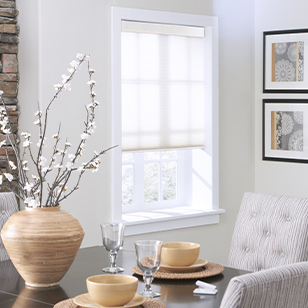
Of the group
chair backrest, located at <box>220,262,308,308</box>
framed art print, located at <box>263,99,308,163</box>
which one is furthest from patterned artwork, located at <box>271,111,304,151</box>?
chair backrest, located at <box>220,262,308,308</box>

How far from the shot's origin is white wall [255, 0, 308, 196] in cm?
479

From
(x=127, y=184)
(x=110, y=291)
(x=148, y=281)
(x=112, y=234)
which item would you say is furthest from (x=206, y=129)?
(x=110, y=291)

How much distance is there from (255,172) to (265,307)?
145 inches

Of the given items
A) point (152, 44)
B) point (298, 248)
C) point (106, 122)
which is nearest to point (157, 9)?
point (152, 44)

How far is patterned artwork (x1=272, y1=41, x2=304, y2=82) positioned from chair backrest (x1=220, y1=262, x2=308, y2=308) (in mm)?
3402

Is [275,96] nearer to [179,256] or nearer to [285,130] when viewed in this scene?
[285,130]

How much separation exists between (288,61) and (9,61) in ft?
6.72

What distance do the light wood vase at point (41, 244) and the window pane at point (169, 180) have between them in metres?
2.49

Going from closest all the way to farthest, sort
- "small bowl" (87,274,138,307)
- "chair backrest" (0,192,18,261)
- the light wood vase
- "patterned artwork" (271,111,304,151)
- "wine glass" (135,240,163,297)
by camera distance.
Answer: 1. "small bowl" (87,274,138,307)
2. "wine glass" (135,240,163,297)
3. the light wood vase
4. "chair backrest" (0,192,18,261)
5. "patterned artwork" (271,111,304,151)

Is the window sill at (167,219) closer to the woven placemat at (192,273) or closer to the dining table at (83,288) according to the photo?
the dining table at (83,288)

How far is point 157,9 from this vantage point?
443 centimetres

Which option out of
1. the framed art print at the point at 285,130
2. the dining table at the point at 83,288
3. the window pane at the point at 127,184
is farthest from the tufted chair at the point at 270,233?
the framed art print at the point at 285,130

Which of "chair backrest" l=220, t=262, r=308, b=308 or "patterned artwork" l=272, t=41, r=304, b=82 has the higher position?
"patterned artwork" l=272, t=41, r=304, b=82

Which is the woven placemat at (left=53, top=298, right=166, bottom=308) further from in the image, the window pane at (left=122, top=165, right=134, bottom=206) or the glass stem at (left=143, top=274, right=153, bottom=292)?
the window pane at (left=122, top=165, right=134, bottom=206)
